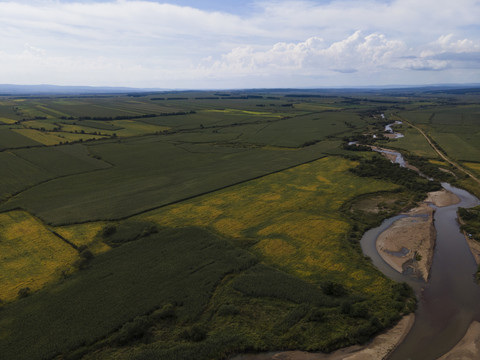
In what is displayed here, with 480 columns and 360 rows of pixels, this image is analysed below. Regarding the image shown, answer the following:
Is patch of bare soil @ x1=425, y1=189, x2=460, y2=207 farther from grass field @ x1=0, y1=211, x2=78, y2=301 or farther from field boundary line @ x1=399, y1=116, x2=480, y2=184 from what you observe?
grass field @ x1=0, y1=211, x2=78, y2=301

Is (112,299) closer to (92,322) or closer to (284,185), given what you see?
(92,322)

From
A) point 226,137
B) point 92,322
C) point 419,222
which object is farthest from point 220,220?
point 226,137

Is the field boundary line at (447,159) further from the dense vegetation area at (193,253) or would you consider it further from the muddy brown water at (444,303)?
the muddy brown water at (444,303)

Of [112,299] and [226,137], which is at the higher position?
[226,137]

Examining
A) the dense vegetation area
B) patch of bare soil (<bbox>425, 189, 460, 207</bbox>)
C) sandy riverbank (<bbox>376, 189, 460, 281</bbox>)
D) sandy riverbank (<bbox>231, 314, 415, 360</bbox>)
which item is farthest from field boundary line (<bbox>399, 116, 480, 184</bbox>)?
sandy riverbank (<bbox>231, 314, 415, 360</bbox>)

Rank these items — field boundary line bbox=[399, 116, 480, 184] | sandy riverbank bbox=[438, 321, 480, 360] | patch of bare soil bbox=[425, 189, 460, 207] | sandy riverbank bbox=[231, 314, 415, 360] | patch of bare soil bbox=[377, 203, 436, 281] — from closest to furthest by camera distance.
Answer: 1. sandy riverbank bbox=[231, 314, 415, 360]
2. sandy riverbank bbox=[438, 321, 480, 360]
3. patch of bare soil bbox=[377, 203, 436, 281]
4. patch of bare soil bbox=[425, 189, 460, 207]
5. field boundary line bbox=[399, 116, 480, 184]
